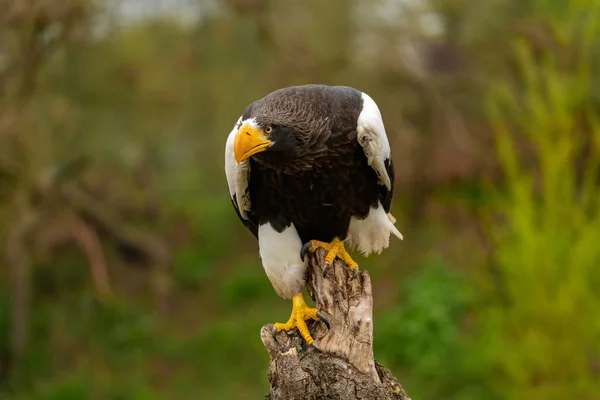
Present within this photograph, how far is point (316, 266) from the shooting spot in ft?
9.45

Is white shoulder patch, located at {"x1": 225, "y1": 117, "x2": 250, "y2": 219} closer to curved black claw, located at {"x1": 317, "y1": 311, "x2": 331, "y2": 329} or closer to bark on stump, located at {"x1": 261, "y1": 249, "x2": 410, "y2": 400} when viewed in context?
bark on stump, located at {"x1": 261, "y1": 249, "x2": 410, "y2": 400}

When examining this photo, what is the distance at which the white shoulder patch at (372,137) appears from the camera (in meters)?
2.69

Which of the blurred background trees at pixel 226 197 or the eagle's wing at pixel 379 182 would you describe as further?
the blurred background trees at pixel 226 197

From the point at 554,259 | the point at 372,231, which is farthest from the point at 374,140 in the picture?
the point at 554,259

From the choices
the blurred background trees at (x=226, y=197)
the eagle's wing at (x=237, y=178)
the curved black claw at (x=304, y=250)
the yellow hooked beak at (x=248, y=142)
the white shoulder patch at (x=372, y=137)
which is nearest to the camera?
the yellow hooked beak at (x=248, y=142)

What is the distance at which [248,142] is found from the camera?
97.0 inches

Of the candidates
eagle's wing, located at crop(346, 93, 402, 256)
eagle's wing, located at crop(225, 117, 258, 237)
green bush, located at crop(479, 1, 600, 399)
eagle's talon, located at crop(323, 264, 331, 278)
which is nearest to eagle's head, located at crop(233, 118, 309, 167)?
eagle's wing, located at crop(225, 117, 258, 237)

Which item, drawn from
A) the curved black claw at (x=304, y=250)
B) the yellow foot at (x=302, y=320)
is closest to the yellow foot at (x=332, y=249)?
the curved black claw at (x=304, y=250)

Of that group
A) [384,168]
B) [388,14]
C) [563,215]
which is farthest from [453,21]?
[384,168]

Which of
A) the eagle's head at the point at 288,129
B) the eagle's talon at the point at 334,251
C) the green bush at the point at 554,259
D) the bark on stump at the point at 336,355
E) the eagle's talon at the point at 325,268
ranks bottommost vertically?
the bark on stump at the point at 336,355

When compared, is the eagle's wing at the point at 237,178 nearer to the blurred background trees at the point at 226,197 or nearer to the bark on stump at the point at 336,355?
the bark on stump at the point at 336,355

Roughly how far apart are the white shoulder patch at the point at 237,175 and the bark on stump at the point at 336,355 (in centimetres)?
53

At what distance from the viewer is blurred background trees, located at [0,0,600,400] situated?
494 centimetres

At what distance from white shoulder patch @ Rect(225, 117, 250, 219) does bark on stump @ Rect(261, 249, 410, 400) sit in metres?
0.53
